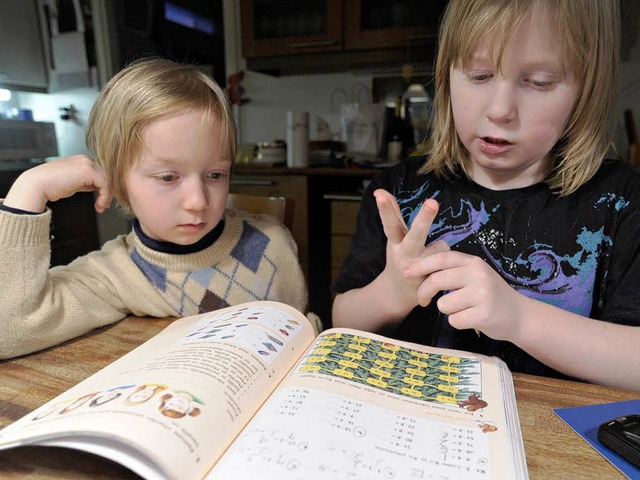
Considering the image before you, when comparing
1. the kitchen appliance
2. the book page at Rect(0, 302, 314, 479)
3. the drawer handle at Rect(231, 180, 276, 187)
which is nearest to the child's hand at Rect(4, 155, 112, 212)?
the book page at Rect(0, 302, 314, 479)

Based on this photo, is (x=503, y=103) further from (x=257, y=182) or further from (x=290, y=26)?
→ (x=290, y=26)

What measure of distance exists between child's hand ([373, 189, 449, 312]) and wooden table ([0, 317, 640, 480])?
0.16 m

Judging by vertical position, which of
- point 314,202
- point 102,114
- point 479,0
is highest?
point 479,0

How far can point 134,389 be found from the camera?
1.21ft

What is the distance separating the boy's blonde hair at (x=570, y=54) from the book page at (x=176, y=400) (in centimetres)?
44

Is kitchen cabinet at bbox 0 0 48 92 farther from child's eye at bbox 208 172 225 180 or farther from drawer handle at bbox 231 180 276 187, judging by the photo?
child's eye at bbox 208 172 225 180

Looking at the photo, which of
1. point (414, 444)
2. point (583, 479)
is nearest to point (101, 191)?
point (414, 444)

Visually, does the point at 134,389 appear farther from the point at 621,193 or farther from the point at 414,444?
the point at 621,193

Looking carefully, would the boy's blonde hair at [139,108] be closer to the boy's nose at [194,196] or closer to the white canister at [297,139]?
the boy's nose at [194,196]

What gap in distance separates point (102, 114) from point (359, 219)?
451 millimetres

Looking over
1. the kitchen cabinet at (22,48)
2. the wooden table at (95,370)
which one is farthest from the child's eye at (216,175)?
the kitchen cabinet at (22,48)

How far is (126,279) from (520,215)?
0.62m

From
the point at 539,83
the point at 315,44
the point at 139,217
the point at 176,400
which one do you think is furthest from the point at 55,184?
the point at 315,44

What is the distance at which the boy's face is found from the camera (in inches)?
26.7
